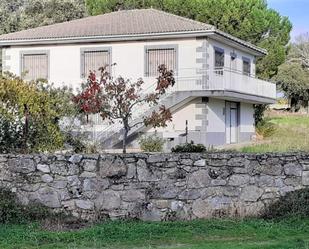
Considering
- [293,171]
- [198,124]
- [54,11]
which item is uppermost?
[54,11]

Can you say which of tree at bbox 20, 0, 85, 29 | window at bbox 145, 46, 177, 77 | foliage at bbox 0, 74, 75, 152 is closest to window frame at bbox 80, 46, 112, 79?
window at bbox 145, 46, 177, 77

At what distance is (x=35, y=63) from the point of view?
33.3 metres

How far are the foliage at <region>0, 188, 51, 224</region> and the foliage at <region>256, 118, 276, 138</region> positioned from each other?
93.5 feet

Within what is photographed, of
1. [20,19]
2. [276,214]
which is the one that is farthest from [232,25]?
[276,214]

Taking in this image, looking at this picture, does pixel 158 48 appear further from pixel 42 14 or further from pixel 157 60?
pixel 42 14

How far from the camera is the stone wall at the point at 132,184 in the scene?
11.8m

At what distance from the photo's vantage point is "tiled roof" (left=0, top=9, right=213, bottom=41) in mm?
30641

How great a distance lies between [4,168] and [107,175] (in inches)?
75.5

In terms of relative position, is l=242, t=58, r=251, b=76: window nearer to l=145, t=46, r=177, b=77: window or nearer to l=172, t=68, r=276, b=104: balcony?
l=172, t=68, r=276, b=104: balcony

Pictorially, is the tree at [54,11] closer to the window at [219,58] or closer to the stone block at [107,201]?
the window at [219,58]

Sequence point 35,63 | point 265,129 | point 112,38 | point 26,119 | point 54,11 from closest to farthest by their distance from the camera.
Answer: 1. point 26,119
2. point 112,38
3. point 35,63
4. point 265,129
5. point 54,11

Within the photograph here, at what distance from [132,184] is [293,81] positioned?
53.6 metres

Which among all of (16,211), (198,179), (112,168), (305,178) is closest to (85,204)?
(112,168)

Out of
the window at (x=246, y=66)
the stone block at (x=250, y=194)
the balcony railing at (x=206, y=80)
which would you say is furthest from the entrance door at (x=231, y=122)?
the stone block at (x=250, y=194)
